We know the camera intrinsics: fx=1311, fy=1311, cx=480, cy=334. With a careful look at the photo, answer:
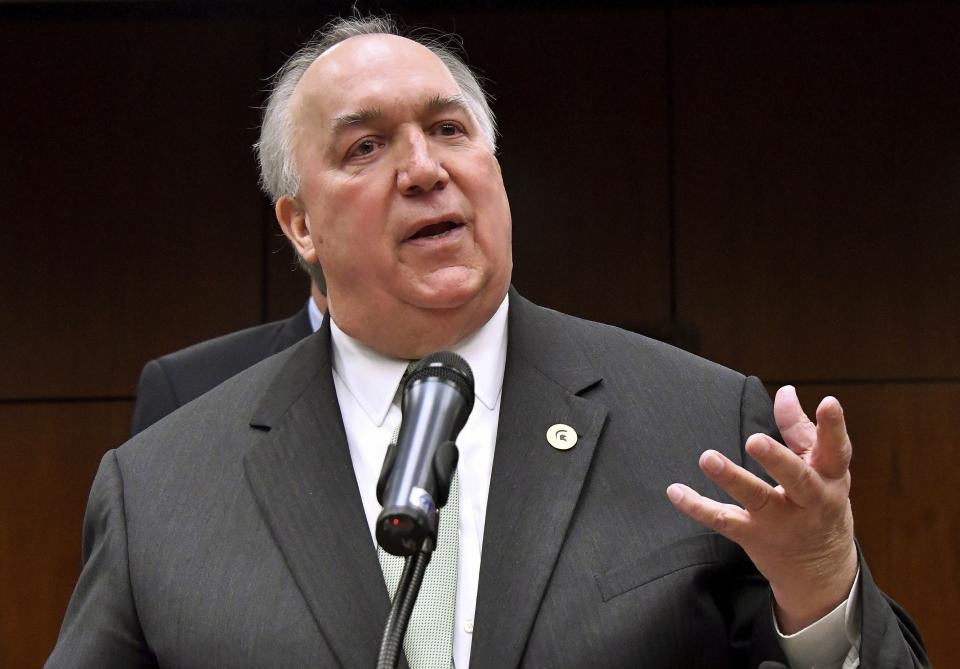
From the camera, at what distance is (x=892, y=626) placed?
154 cm

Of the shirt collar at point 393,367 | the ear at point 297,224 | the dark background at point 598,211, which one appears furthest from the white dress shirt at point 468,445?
the dark background at point 598,211

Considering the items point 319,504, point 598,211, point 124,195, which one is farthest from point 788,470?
point 124,195

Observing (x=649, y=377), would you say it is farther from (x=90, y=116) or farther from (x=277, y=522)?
(x=90, y=116)

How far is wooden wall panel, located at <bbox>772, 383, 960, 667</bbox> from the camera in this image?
162 inches

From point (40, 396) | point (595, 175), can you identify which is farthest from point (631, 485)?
point (40, 396)

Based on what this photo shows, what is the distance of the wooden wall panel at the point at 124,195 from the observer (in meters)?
4.38

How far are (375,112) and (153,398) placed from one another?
4.37ft

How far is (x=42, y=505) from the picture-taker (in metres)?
4.33

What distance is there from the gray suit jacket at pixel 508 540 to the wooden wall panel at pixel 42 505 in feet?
8.22

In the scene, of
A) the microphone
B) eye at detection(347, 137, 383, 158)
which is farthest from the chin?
the microphone

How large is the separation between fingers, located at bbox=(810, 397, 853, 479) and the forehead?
2.82ft

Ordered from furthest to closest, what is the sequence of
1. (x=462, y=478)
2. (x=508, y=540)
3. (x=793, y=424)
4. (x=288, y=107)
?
(x=288, y=107), (x=462, y=478), (x=508, y=540), (x=793, y=424)

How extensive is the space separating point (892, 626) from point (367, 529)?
679 mm

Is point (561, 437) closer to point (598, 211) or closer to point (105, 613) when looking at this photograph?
point (105, 613)
